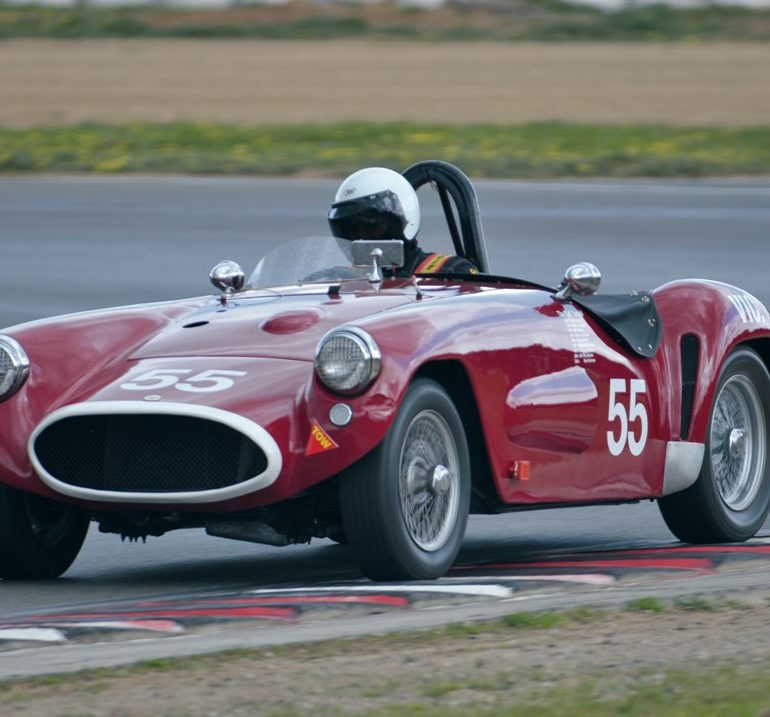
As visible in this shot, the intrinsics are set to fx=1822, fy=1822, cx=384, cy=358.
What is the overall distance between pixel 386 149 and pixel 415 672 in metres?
19.9

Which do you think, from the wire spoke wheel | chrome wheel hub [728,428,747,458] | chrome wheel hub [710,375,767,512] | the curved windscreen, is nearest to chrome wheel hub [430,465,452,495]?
the wire spoke wheel

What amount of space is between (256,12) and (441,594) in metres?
52.6

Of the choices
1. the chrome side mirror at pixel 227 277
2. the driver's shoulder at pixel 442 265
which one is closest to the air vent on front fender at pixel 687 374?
the driver's shoulder at pixel 442 265

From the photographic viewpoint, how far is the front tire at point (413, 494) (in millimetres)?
5793

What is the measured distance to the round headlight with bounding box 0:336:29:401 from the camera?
6.37 m

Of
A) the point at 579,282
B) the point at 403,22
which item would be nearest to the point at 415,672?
the point at 579,282

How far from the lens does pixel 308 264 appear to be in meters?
7.54

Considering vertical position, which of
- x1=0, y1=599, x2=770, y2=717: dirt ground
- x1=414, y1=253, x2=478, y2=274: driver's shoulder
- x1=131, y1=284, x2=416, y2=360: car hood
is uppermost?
x1=414, y1=253, x2=478, y2=274: driver's shoulder

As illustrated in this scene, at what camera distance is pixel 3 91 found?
35406mm

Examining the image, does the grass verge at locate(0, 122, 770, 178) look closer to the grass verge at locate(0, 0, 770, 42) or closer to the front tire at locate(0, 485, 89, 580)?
the front tire at locate(0, 485, 89, 580)

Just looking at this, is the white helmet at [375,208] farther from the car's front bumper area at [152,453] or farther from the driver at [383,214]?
the car's front bumper area at [152,453]

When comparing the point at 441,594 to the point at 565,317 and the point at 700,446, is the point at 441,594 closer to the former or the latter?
the point at 565,317

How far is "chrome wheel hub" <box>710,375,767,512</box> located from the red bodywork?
0.97 feet

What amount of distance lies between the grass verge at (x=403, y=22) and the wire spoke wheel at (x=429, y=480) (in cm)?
4063
